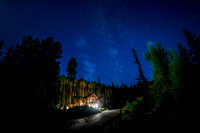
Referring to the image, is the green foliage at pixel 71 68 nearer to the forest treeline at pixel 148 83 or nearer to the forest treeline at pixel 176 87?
the forest treeline at pixel 148 83

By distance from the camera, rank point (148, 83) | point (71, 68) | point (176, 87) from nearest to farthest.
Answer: point (176, 87), point (148, 83), point (71, 68)

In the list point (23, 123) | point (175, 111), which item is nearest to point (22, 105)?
point (23, 123)

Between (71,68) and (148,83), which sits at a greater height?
(71,68)

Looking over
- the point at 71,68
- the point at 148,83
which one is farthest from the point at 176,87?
the point at 71,68

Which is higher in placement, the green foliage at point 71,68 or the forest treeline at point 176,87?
the green foliage at point 71,68

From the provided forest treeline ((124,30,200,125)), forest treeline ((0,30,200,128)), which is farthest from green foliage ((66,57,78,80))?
forest treeline ((124,30,200,125))

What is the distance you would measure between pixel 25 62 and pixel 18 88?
3.52m

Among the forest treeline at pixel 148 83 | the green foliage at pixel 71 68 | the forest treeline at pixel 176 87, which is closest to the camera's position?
the forest treeline at pixel 176 87

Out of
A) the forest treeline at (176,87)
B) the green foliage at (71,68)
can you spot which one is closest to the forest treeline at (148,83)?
the forest treeline at (176,87)

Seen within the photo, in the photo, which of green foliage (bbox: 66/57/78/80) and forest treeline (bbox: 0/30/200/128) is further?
green foliage (bbox: 66/57/78/80)

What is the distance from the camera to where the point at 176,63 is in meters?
4.75

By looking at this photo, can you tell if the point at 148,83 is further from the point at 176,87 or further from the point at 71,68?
the point at 71,68

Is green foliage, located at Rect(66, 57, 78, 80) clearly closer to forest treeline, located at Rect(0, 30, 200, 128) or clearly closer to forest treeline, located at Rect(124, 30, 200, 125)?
forest treeline, located at Rect(0, 30, 200, 128)

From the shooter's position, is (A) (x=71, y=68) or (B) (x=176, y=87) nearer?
(B) (x=176, y=87)
